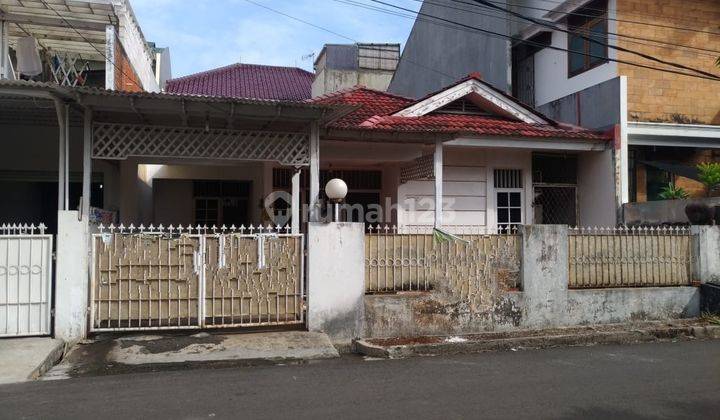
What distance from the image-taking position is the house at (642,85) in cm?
1241

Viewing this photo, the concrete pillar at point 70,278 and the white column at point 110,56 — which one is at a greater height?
the white column at point 110,56

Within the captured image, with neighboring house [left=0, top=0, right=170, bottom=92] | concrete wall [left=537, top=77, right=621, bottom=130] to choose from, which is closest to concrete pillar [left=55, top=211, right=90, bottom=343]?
neighboring house [left=0, top=0, right=170, bottom=92]

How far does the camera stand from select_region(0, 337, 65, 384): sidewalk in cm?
601

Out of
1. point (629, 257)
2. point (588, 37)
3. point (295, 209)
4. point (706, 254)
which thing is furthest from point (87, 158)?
point (588, 37)

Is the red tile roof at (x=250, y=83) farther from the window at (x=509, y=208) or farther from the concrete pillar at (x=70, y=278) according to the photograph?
the concrete pillar at (x=70, y=278)

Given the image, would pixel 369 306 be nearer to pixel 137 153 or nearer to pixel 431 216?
pixel 137 153

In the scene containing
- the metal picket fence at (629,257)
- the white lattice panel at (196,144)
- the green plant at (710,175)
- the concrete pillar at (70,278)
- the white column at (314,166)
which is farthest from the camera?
the green plant at (710,175)

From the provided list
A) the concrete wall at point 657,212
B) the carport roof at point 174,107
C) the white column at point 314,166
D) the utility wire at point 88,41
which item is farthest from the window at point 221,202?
the concrete wall at point 657,212

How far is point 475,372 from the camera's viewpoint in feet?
21.2

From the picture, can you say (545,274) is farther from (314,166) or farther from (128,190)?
(128,190)

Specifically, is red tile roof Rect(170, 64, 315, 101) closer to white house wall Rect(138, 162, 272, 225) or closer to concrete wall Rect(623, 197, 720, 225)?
white house wall Rect(138, 162, 272, 225)

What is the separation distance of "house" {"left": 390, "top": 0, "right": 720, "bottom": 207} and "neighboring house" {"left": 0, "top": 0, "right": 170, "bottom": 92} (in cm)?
868

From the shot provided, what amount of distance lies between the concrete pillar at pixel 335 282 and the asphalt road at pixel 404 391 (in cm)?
104

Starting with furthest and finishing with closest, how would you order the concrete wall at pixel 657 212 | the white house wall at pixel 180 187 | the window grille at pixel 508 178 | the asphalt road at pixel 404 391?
the white house wall at pixel 180 187 < the window grille at pixel 508 178 < the concrete wall at pixel 657 212 < the asphalt road at pixel 404 391
